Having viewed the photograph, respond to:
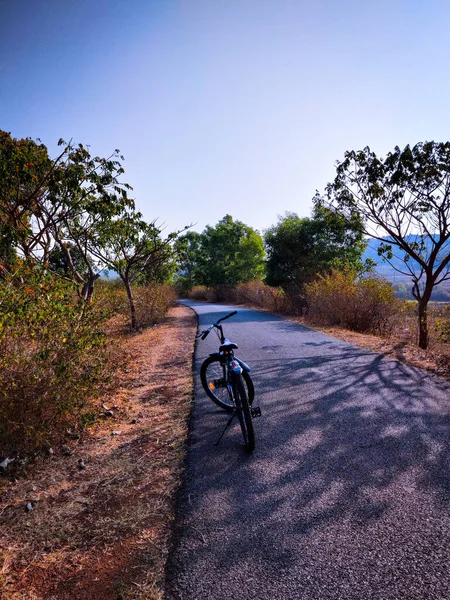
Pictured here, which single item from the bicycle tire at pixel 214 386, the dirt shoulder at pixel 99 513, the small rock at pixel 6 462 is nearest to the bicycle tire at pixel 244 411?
the dirt shoulder at pixel 99 513

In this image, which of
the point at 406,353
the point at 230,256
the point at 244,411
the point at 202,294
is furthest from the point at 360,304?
the point at 202,294

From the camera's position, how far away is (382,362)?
749 cm

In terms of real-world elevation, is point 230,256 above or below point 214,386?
above

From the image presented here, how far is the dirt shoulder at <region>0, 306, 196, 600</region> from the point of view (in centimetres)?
222

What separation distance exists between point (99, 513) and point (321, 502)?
1809 mm

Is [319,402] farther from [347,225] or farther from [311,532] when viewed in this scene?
[347,225]

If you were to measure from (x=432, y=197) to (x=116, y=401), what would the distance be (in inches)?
394

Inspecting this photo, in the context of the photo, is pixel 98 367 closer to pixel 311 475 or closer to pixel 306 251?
pixel 311 475

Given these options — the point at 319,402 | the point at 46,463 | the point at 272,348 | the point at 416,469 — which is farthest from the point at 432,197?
the point at 46,463

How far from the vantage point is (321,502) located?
111 inches

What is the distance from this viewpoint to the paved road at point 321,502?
209cm

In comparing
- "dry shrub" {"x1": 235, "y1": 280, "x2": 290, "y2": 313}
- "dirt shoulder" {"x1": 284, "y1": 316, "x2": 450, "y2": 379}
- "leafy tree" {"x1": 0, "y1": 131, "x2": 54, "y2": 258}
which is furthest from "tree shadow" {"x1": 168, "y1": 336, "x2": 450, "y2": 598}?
"dry shrub" {"x1": 235, "y1": 280, "x2": 290, "y2": 313}

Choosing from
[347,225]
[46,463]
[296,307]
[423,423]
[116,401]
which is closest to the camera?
[46,463]

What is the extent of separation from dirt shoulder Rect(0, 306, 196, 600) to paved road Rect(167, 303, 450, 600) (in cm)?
21
